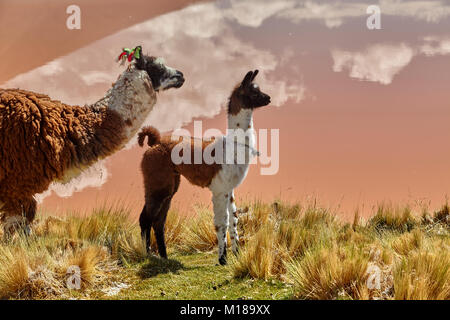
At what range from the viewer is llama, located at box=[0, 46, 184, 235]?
5016 millimetres

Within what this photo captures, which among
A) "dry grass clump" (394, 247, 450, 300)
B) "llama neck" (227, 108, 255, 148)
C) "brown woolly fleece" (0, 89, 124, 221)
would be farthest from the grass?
"llama neck" (227, 108, 255, 148)

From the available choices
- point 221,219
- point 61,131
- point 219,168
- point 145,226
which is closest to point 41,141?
point 61,131

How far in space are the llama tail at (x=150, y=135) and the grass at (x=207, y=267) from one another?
3.95 feet

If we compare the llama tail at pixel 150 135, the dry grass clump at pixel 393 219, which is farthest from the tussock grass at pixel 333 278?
the dry grass clump at pixel 393 219

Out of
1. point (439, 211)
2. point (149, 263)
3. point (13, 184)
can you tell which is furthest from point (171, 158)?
point (439, 211)

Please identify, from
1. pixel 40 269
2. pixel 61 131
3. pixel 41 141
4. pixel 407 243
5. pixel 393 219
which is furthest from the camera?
pixel 393 219

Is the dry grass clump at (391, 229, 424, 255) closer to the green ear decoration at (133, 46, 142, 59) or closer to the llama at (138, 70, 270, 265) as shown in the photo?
the llama at (138, 70, 270, 265)

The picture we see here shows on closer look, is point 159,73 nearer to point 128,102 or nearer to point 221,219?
point 128,102

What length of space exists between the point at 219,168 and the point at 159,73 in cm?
126

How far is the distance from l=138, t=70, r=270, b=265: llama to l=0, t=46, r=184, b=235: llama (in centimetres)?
40

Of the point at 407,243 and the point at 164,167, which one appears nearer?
the point at 164,167

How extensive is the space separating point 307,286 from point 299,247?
4.78 feet

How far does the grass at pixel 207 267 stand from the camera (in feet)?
13.2

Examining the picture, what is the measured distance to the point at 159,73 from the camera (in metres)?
5.20
